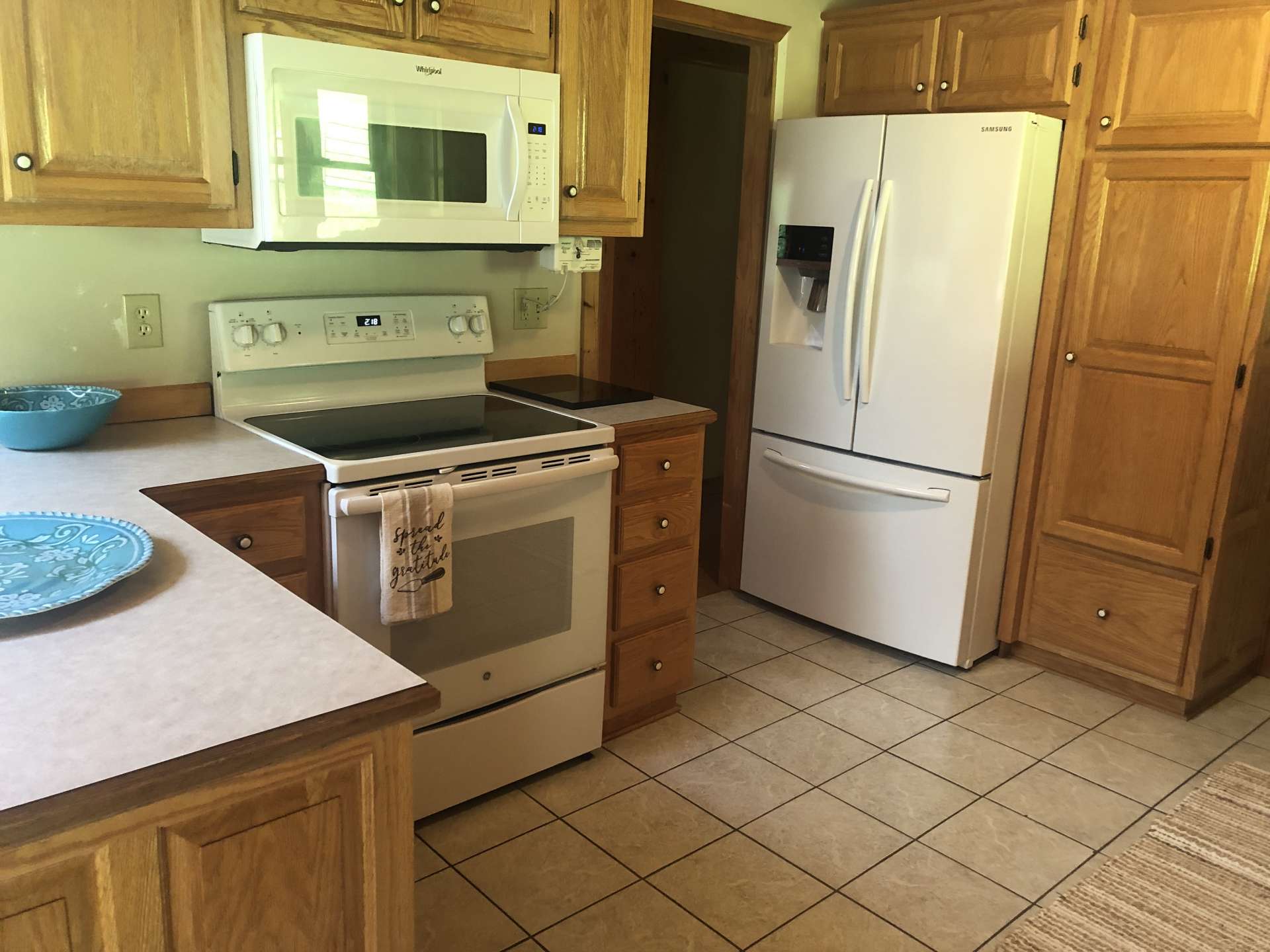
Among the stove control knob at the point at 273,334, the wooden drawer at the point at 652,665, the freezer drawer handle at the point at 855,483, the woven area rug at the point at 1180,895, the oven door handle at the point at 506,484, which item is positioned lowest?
the woven area rug at the point at 1180,895

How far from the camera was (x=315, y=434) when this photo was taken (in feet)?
7.25

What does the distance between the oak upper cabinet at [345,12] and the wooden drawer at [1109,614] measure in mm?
2440

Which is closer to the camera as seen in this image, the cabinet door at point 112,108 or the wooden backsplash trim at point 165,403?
the cabinet door at point 112,108

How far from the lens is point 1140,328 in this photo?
9.67 ft

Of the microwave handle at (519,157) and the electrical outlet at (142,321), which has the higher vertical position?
the microwave handle at (519,157)

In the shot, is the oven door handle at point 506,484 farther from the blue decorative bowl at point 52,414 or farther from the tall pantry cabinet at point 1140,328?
the tall pantry cabinet at point 1140,328

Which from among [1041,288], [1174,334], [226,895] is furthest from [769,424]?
[226,895]

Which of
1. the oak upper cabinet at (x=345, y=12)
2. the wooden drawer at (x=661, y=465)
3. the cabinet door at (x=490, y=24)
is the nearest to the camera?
the oak upper cabinet at (x=345, y=12)

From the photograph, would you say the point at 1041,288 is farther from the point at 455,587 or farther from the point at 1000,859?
the point at 455,587

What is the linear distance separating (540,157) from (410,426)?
2.32 feet

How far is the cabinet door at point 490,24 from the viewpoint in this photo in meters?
2.19

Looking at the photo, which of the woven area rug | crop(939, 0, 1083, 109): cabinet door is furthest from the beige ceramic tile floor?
crop(939, 0, 1083, 109): cabinet door

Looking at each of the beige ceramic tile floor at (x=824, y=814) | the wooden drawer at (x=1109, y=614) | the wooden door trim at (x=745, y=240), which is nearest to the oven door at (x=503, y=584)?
the beige ceramic tile floor at (x=824, y=814)

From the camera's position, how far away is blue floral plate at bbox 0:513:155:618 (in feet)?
4.03
